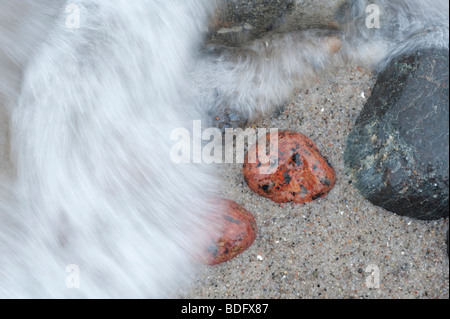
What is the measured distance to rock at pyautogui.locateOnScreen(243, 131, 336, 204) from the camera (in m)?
2.88

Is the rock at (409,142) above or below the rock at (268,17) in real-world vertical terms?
below

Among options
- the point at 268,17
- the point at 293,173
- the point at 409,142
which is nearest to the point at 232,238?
the point at 293,173

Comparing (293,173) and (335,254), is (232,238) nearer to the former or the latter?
(293,173)

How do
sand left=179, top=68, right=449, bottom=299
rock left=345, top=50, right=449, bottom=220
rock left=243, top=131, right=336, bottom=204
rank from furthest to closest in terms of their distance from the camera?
sand left=179, top=68, right=449, bottom=299
rock left=243, top=131, right=336, bottom=204
rock left=345, top=50, right=449, bottom=220

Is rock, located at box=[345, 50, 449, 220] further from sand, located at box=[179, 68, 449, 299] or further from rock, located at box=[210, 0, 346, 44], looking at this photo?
rock, located at box=[210, 0, 346, 44]

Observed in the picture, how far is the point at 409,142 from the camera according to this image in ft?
9.06

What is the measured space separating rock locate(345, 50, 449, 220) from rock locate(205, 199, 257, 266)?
93 centimetres

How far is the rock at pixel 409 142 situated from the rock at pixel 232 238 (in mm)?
933

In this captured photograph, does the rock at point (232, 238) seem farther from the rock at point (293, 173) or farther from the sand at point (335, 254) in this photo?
the rock at point (293, 173)

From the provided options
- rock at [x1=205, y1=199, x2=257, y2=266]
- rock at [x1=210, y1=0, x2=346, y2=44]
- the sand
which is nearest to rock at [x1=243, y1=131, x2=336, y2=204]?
the sand

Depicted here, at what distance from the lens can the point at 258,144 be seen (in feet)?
9.93

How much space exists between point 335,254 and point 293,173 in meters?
0.77

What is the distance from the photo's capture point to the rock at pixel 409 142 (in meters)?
2.74

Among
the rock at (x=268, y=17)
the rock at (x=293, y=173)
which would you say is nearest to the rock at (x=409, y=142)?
the rock at (x=293, y=173)
